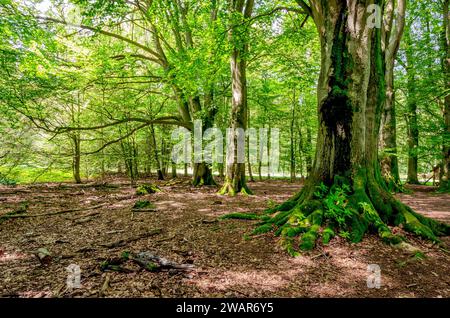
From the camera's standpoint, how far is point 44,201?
8.41 metres

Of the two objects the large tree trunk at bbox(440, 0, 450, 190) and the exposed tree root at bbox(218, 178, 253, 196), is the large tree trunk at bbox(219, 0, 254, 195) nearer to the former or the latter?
the exposed tree root at bbox(218, 178, 253, 196)

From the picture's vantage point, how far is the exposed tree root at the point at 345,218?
3852mm

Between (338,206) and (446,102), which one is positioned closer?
(338,206)

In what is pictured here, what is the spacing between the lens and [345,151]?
4523 millimetres

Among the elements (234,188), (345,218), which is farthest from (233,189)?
(345,218)

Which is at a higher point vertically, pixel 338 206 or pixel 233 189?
pixel 338 206

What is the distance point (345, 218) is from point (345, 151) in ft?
4.15

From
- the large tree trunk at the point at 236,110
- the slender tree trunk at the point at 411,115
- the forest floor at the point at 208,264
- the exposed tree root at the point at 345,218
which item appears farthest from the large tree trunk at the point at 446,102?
the forest floor at the point at 208,264

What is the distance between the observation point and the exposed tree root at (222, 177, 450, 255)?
385 cm

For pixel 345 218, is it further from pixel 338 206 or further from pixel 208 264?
pixel 208 264

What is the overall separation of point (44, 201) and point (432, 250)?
10764 millimetres

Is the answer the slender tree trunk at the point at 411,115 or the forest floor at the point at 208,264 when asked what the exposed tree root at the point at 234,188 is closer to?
the forest floor at the point at 208,264

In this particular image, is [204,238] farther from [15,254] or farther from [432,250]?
[432,250]
